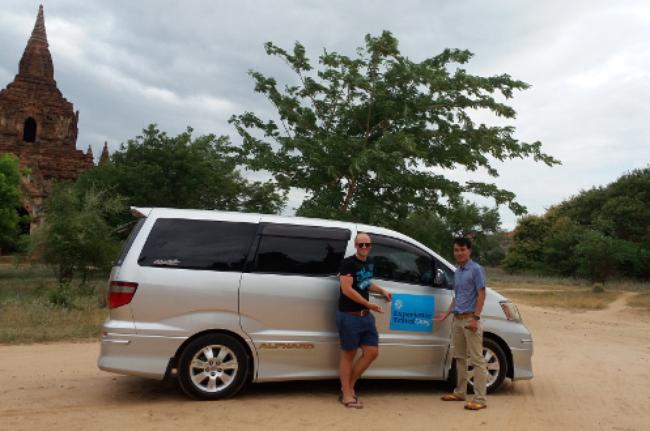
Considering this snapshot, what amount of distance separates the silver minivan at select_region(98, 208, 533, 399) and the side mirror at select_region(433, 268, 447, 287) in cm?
2

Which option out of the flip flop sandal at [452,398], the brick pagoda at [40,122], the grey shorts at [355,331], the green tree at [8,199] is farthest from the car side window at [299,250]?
the brick pagoda at [40,122]

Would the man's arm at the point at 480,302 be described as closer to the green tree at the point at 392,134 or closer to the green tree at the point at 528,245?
the green tree at the point at 392,134

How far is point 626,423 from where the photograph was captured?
595 centimetres

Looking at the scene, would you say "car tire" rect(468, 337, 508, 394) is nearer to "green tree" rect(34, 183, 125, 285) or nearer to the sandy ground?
the sandy ground

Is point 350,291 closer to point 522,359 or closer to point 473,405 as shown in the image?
point 473,405

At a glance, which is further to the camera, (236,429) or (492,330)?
(492,330)

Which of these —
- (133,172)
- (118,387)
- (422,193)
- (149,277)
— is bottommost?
(118,387)

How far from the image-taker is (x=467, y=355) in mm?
6488

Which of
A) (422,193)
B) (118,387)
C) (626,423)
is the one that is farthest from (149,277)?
(422,193)

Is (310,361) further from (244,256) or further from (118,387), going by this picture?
(118,387)

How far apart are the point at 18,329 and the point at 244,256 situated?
6.68m

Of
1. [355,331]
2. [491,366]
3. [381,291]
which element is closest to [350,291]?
[355,331]

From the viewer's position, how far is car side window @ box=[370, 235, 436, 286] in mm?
6746

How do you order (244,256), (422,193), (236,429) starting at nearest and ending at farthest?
(236,429) → (244,256) → (422,193)
